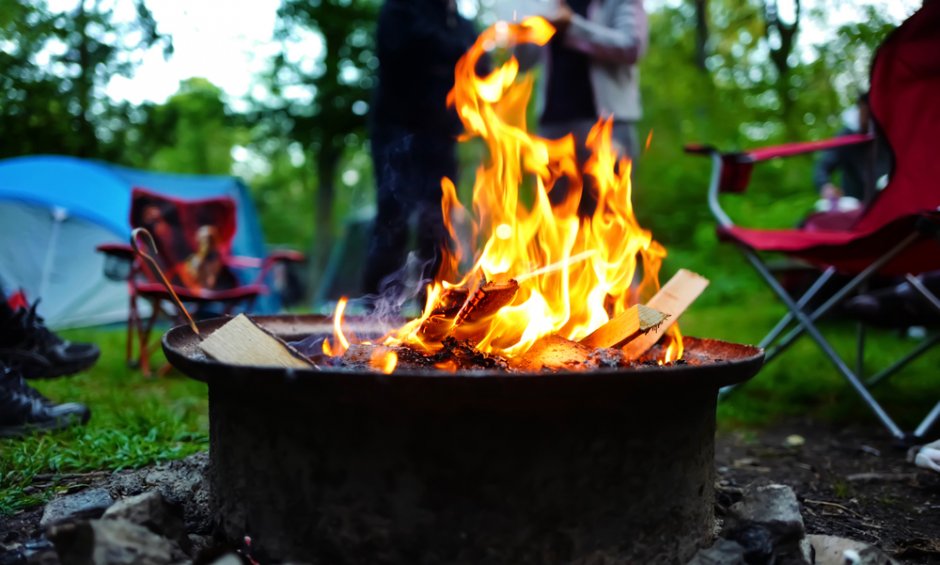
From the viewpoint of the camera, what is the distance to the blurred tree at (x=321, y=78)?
14.3m

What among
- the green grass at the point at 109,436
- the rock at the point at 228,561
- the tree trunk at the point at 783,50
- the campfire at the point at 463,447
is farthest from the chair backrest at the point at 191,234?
the tree trunk at the point at 783,50

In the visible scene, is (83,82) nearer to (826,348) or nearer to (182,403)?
(182,403)

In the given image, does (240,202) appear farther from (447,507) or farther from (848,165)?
(447,507)

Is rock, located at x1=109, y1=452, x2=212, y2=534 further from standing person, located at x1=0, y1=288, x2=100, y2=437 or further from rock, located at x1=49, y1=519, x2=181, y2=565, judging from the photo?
standing person, located at x1=0, y1=288, x2=100, y2=437

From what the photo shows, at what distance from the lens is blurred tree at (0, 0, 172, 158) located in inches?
149

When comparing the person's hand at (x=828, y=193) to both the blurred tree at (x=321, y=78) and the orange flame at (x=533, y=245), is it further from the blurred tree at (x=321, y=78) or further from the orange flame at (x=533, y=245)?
the blurred tree at (x=321, y=78)

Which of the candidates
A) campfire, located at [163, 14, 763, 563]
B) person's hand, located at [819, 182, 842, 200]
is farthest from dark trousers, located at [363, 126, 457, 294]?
person's hand, located at [819, 182, 842, 200]

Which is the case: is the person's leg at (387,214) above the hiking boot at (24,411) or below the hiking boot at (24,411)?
above

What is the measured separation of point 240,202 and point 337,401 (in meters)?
7.35

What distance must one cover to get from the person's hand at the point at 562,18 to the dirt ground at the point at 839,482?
1963mm

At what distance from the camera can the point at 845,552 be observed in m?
1.51

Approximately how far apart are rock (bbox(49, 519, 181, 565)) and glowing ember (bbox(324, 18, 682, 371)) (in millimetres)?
607

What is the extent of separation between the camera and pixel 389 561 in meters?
1.36

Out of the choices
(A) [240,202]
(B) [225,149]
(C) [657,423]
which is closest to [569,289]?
(C) [657,423]
